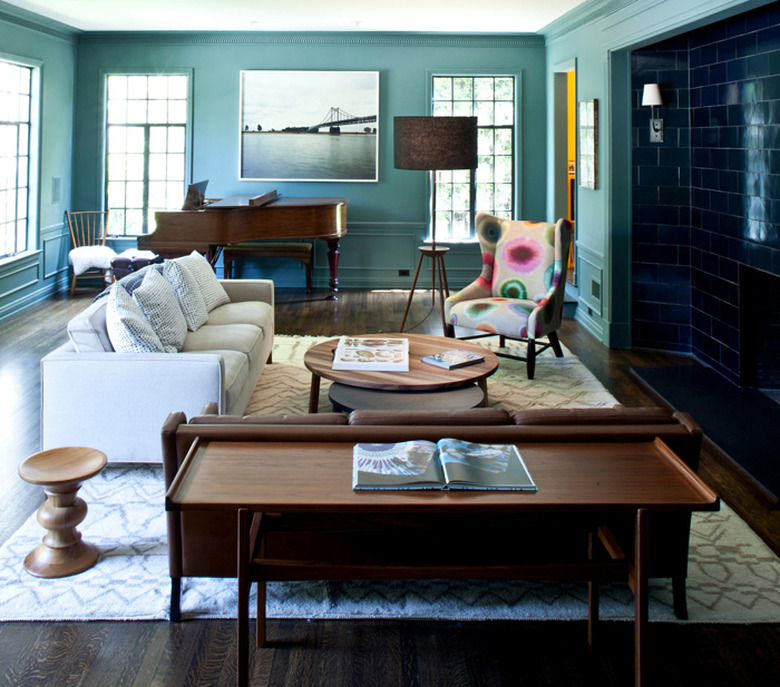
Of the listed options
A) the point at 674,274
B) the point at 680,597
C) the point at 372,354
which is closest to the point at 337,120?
the point at 674,274

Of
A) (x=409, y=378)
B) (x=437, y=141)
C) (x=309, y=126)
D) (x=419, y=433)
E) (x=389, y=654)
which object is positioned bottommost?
(x=389, y=654)

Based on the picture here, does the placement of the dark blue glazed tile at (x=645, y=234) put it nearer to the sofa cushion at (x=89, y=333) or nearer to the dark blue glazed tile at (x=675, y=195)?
the dark blue glazed tile at (x=675, y=195)

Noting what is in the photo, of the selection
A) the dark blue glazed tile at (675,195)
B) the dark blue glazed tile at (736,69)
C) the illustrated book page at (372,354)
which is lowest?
the illustrated book page at (372,354)

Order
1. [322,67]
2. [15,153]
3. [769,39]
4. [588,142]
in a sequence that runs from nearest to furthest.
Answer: [769,39] < [588,142] < [15,153] < [322,67]

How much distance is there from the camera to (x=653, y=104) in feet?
19.0

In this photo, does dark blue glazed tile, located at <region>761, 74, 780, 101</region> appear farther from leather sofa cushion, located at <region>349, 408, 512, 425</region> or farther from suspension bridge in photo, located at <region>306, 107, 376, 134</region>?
suspension bridge in photo, located at <region>306, 107, 376, 134</region>

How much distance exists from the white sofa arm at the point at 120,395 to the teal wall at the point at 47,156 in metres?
3.95

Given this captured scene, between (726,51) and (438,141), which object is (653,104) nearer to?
(726,51)

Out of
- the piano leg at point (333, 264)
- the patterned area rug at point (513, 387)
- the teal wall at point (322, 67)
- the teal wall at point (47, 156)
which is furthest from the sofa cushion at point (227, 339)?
the teal wall at point (322, 67)

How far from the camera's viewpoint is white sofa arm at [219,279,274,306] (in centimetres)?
Result: 582

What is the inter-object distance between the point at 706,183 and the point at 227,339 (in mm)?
3405

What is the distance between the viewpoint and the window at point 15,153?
291 inches

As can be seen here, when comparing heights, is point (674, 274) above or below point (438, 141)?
below

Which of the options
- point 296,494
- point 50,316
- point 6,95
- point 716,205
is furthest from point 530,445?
point 6,95
